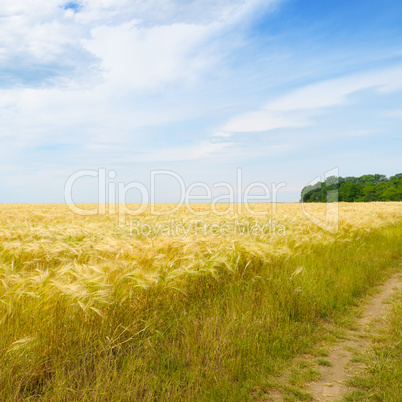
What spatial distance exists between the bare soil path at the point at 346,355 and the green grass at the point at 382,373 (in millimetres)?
95

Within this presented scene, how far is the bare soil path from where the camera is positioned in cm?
263

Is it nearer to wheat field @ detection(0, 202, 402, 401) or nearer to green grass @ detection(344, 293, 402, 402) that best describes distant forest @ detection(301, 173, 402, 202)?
wheat field @ detection(0, 202, 402, 401)

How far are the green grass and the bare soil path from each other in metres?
0.10

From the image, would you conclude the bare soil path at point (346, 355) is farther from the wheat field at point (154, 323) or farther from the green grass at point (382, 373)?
the wheat field at point (154, 323)

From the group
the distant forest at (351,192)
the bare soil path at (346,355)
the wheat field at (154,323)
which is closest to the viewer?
the wheat field at (154,323)

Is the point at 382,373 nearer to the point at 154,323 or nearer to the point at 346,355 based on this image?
the point at 346,355

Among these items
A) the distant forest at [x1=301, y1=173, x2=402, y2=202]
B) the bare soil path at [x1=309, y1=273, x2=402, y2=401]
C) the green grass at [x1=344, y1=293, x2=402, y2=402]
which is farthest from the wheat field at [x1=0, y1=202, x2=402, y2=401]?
the distant forest at [x1=301, y1=173, x2=402, y2=202]

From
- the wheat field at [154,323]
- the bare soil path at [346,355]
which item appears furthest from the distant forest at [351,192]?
the wheat field at [154,323]

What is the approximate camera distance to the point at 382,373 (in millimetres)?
2758

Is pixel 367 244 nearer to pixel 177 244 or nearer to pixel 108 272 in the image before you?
pixel 177 244

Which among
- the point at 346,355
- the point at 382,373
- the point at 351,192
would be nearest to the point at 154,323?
the point at 346,355

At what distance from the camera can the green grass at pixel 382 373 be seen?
252 cm

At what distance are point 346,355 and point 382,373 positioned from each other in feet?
1.58

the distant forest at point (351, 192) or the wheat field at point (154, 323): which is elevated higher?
the distant forest at point (351, 192)
